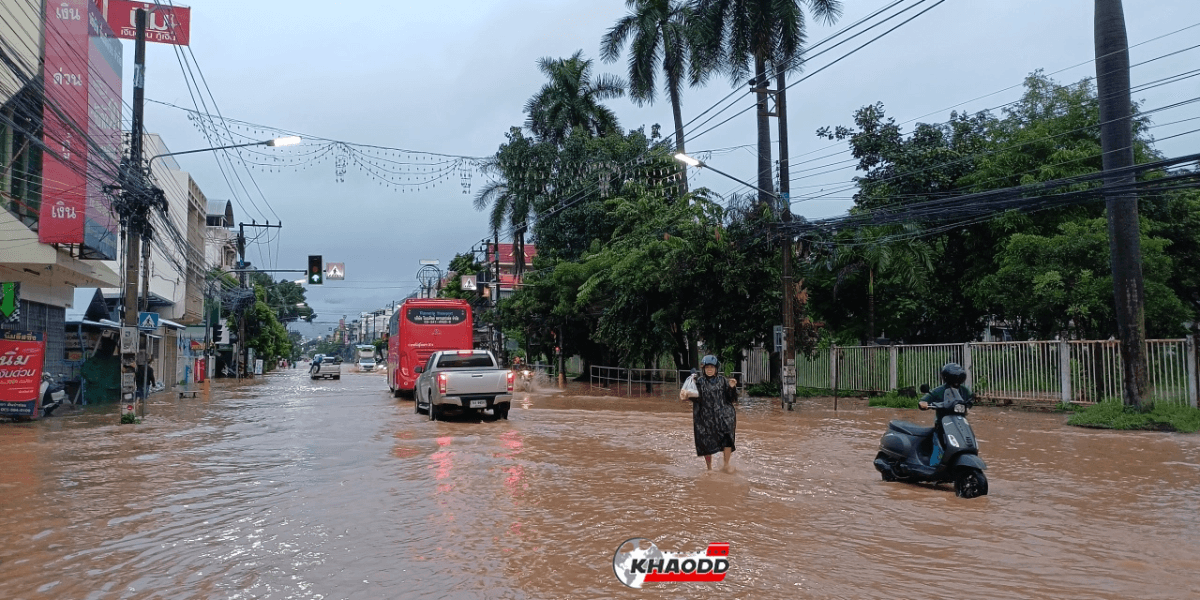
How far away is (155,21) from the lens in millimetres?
23922

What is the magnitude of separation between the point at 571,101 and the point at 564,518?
3902 cm

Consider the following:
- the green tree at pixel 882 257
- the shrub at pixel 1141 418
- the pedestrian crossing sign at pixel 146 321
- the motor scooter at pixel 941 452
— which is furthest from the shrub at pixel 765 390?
the motor scooter at pixel 941 452

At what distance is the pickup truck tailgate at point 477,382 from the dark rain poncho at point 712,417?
8.34 meters

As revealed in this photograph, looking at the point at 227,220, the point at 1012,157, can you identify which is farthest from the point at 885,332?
the point at 227,220

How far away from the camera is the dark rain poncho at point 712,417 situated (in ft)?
34.1

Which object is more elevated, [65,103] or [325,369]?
[65,103]

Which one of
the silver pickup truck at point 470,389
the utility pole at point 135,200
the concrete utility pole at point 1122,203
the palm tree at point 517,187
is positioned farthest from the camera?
the palm tree at point 517,187

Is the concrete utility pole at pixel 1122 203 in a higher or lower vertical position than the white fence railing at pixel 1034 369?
higher

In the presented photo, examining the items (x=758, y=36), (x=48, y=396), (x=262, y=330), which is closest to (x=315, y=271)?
(x=48, y=396)

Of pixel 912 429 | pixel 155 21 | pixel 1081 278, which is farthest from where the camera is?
pixel 155 21

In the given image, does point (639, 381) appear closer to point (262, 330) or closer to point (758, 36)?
point (758, 36)

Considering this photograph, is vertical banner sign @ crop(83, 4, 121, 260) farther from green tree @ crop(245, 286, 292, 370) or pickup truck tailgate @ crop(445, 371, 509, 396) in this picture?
green tree @ crop(245, 286, 292, 370)

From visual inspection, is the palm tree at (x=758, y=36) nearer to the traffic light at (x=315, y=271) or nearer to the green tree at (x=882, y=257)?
the green tree at (x=882, y=257)

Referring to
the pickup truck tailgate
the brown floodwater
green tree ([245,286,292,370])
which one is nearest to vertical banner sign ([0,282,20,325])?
the brown floodwater
